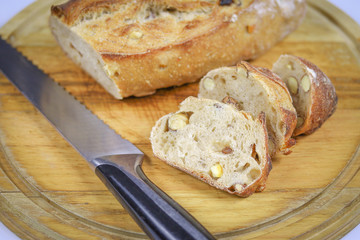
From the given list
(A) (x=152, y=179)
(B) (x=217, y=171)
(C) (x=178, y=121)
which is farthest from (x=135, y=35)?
(B) (x=217, y=171)

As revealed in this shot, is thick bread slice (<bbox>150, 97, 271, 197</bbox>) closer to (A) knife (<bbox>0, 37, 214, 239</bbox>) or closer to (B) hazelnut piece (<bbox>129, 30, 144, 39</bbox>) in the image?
(A) knife (<bbox>0, 37, 214, 239</bbox>)

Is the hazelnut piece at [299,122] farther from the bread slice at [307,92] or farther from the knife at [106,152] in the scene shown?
the knife at [106,152]

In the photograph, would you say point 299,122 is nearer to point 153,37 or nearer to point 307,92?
point 307,92

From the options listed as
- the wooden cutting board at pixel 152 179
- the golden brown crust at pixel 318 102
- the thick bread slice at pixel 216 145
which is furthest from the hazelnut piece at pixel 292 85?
the thick bread slice at pixel 216 145

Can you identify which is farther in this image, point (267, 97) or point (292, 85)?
point (292, 85)

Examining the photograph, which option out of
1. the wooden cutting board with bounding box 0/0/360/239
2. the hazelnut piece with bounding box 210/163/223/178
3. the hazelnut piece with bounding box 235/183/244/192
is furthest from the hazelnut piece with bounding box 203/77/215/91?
the hazelnut piece with bounding box 235/183/244/192
